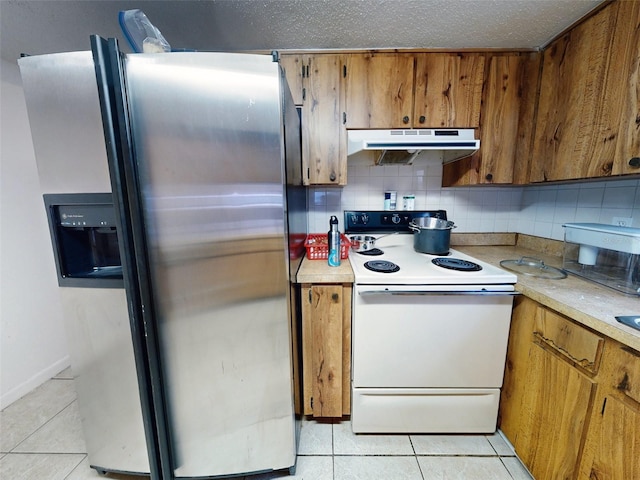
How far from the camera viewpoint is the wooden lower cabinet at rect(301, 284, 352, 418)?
1.25 m

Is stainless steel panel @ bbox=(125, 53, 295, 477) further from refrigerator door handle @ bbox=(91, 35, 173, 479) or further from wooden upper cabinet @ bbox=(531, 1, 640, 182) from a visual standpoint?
wooden upper cabinet @ bbox=(531, 1, 640, 182)

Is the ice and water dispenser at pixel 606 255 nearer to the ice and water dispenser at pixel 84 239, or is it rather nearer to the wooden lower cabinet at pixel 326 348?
the wooden lower cabinet at pixel 326 348

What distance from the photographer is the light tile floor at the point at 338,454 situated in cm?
117

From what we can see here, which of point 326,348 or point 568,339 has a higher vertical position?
point 568,339

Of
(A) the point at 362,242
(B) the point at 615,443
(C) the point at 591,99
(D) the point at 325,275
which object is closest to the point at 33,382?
(D) the point at 325,275

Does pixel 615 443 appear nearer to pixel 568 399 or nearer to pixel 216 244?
pixel 568 399

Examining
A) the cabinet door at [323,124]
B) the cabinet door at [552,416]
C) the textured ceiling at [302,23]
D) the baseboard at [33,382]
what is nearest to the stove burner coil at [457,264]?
the cabinet door at [552,416]

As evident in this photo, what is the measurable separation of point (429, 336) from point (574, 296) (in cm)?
60

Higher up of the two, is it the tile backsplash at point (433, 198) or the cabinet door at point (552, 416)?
the tile backsplash at point (433, 198)

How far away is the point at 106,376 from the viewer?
40.5 inches

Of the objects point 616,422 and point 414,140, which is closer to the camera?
point 616,422

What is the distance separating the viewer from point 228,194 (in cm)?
88

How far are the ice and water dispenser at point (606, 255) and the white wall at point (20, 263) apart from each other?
3290mm

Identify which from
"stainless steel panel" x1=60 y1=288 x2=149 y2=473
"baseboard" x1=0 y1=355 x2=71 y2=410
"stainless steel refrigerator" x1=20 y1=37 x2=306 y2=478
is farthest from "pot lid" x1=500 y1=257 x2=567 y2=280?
"baseboard" x1=0 y1=355 x2=71 y2=410
